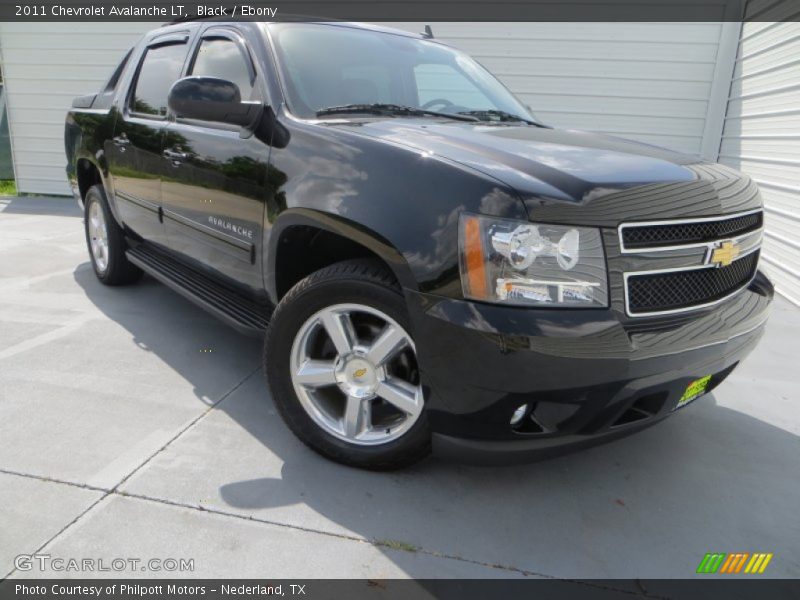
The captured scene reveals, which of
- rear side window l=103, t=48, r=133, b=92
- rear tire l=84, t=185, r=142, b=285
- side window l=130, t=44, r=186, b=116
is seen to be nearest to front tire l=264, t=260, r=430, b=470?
side window l=130, t=44, r=186, b=116

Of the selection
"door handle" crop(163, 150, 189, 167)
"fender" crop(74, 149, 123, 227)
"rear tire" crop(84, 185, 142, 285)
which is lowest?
"rear tire" crop(84, 185, 142, 285)

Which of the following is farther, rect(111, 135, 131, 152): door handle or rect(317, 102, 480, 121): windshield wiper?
rect(111, 135, 131, 152): door handle

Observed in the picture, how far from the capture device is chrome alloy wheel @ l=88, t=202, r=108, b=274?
4728 millimetres

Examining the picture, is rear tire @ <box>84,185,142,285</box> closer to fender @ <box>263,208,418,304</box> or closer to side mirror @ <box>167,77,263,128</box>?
side mirror @ <box>167,77,263,128</box>

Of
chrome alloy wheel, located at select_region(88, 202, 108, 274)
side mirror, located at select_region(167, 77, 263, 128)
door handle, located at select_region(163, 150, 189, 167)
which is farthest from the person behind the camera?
chrome alloy wheel, located at select_region(88, 202, 108, 274)

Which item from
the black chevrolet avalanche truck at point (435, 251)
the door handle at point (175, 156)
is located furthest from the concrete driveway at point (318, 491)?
the door handle at point (175, 156)

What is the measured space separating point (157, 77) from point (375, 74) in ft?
5.51

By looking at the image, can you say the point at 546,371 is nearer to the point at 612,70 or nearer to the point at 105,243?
the point at 105,243

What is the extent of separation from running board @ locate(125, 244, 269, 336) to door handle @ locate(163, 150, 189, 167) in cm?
66

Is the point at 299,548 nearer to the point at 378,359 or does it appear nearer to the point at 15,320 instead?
the point at 378,359

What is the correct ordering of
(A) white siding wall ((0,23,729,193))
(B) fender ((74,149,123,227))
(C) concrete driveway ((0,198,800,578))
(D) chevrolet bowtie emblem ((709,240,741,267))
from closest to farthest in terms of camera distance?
(C) concrete driveway ((0,198,800,578)) → (D) chevrolet bowtie emblem ((709,240,741,267)) → (B) fender ((74,149,123,227)) → (A) white siding wall ((0,23,729,193))

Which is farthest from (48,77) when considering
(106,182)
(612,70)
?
(612,70)

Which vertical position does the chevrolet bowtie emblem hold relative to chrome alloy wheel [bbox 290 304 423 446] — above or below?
above

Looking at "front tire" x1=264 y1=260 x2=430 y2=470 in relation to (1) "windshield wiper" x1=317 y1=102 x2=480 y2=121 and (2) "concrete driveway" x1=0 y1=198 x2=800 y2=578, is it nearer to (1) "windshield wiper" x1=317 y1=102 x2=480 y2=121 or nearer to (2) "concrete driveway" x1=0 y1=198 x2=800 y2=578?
(2) "concrete driveway" x1=0 y1=198 x2=800 y2=578
